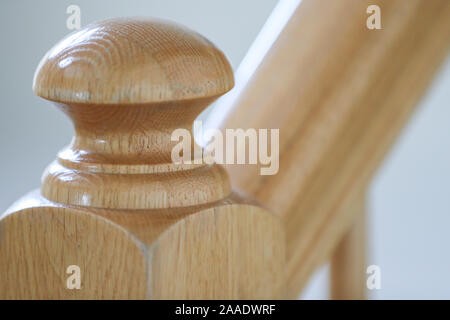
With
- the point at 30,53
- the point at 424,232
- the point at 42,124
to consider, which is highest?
the point at 30,53

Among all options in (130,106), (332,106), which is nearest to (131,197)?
(130,106)

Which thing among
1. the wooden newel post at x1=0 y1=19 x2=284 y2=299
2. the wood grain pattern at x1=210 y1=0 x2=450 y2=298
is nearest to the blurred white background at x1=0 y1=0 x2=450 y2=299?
the wood grain pattern at x1=210 y1=0 x2=450 y2=298

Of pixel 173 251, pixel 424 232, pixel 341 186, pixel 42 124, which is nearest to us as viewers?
pixel 173 251

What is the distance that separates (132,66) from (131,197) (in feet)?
0.17

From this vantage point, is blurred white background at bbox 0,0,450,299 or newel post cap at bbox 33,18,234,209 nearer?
newel post cap at bbox 33,18,234,209

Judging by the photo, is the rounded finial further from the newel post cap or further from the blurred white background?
the blurred white background

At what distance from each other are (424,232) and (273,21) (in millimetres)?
1760

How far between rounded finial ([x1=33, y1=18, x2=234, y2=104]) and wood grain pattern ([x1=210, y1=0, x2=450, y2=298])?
0.27 feet

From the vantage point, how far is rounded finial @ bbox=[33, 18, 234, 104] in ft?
0.89

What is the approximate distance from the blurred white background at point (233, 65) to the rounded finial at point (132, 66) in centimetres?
171

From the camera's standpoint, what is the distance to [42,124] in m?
2.52

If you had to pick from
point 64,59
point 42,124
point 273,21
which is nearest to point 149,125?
point 64,59

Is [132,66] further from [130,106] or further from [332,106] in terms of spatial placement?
[332,106]

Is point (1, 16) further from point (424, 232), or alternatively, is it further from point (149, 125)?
point (149, 125)
